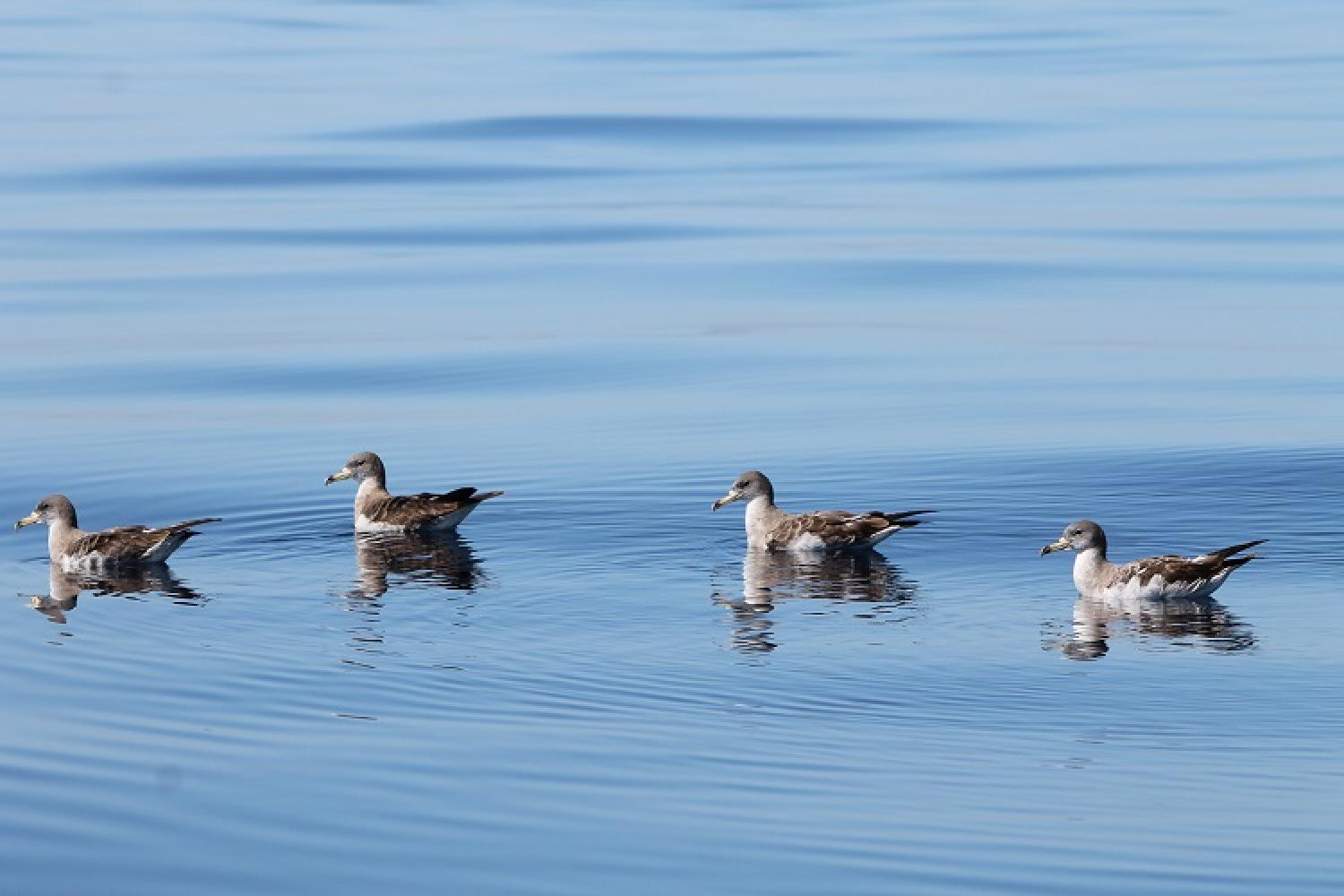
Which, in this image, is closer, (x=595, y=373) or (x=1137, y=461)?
(x=1137, y=461)

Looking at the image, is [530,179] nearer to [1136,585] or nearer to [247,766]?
[1136,585]

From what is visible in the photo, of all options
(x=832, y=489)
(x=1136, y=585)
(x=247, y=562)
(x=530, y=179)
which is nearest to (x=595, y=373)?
(x=832, y=489)

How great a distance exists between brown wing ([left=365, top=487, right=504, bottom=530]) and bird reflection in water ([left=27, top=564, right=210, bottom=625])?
257 centimetres

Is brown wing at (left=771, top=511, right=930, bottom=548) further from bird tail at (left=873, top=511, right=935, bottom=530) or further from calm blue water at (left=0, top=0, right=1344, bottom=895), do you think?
calm blue water at (left=0, top=0, right=1344, bottom=895)

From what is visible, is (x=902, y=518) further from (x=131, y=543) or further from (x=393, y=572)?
(x=131, y=543)

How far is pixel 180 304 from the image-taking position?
115ft

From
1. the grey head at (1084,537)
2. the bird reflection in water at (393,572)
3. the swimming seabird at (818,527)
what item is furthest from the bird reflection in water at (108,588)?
the grey head at (1084,537)

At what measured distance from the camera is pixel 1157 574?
18.8 meters

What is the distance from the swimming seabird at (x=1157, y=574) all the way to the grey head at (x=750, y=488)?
146 inches

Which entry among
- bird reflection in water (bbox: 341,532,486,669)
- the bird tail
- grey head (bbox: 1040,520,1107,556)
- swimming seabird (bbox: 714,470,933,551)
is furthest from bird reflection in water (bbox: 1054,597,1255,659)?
bird reflection in water (bbox: 341,532,486,669)

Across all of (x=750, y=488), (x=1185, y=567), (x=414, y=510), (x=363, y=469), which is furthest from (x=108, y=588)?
(x=1185, y=567)

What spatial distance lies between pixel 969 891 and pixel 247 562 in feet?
33.3

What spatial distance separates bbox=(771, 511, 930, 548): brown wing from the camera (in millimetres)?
20984

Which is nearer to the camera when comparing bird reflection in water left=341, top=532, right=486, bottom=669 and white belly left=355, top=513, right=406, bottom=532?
bird reflection in water left=341, top=532, right=486, bottom=669
